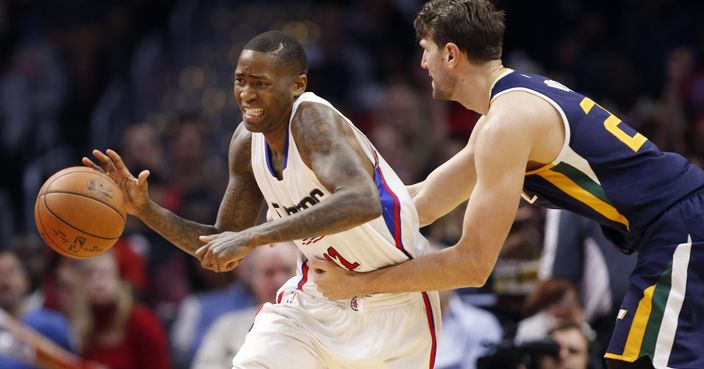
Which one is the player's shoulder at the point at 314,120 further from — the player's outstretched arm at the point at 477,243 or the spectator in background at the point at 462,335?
Result: the spectator in background at the point at 462,335

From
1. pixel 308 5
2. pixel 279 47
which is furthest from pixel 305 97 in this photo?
pixel 308 5

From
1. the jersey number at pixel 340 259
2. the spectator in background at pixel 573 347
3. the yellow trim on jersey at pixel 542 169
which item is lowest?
the spectator in background at pixel 573 347

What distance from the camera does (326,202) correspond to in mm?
4547

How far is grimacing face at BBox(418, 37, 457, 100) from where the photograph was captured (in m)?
4.93

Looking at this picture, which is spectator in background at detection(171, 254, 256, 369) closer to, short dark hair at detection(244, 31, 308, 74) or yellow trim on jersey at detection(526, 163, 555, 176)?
short dark hair at detection(244, 31, 308, 74)

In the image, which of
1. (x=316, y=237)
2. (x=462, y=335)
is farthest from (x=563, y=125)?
(x=462, y=335)

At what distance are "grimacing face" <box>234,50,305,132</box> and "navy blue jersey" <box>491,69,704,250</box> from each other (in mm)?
880

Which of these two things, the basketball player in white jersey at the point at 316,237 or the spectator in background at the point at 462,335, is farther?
the spectator in background at the point at 462,335

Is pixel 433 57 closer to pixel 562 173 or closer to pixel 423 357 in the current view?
pixel 562 173

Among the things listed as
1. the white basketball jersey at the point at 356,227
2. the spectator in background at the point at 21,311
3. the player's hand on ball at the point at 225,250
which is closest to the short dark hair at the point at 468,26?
the white basketball jersey at the point at 356,227

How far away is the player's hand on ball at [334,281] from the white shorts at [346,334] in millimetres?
121

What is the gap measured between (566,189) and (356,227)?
2.80 ft

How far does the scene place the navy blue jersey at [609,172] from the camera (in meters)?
4.57

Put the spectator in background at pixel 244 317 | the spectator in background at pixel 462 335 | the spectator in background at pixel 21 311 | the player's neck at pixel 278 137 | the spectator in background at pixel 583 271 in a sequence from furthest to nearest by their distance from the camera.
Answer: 1. the spectator in background at pixel 21 311
2. the spectator in background at pixel 244 317
3. the spectator in background at pixel 462 335
4. the spectator in background at pixel 583 271
5. the player's neck at pixel 278 137
